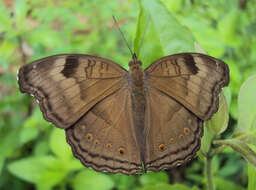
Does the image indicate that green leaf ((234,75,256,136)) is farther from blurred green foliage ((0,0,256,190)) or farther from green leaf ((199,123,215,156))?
green leaf ((199,123,215,156))

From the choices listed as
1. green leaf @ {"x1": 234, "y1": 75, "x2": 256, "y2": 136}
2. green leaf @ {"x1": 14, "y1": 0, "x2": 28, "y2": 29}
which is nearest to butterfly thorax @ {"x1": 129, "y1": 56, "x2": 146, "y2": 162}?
green leaf @ {"x1": 234, "y1": 75, "x2": 256, "y2": 136}

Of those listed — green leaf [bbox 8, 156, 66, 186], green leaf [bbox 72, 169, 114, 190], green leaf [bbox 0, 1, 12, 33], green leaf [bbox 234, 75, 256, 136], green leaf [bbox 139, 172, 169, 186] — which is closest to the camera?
green leaf [bbox 234, 75, 256, 136]

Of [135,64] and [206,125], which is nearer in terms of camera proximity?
[206,125]

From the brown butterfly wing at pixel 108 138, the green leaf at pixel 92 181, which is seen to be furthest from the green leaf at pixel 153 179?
the brown butterfly wing at pixel 108 138

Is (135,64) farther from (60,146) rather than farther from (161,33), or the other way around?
(60,146)

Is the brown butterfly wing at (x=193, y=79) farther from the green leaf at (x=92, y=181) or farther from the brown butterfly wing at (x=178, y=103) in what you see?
the green leaf at (x=92, y=181)

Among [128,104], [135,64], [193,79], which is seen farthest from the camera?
[128,104]

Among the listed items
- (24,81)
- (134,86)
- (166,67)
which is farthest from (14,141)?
(166,67)

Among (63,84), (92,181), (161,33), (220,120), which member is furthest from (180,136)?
(92,181)
